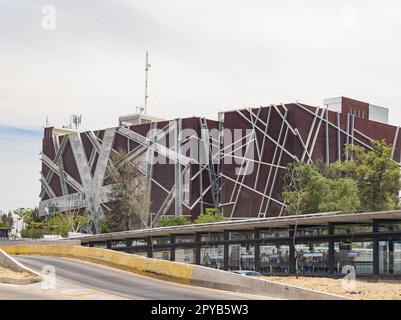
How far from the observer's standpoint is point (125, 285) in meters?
35.8

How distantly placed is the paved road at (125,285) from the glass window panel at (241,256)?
713 inches

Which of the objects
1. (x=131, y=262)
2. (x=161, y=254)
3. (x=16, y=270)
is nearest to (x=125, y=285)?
(x=16, y=270)

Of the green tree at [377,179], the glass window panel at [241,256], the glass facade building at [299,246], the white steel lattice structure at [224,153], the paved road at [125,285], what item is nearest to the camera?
the paved road at [125,285]

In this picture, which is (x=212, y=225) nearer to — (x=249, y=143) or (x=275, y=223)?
(x=275, y=223)

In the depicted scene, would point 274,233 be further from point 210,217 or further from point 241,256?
point 210,217

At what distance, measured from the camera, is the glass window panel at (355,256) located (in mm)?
49062

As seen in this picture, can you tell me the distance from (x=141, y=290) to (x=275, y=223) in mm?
25028

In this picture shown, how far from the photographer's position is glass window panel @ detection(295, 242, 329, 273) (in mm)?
53500

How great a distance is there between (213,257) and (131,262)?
23088mm

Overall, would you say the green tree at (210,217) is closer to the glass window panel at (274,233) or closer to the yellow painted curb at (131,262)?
the glass window panel at (274,233)

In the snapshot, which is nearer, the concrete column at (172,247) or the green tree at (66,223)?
the concrete column at (172,247)

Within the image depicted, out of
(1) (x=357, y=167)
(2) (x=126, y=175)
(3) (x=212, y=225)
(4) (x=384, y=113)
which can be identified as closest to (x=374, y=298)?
(3) (x=212, y=225)

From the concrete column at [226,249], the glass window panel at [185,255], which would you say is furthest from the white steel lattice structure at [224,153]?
the concrete column at [226,249]

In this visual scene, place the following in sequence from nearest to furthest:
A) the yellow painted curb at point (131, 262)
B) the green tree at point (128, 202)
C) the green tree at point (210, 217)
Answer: the yellow painted curb at point (131, 262)
the green tree at point (210, 217)
the green tree at point (128, 202)
